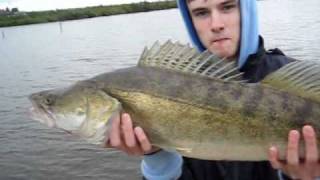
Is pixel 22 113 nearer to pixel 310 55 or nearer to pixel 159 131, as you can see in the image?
pixel 310 55

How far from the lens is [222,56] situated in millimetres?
3875

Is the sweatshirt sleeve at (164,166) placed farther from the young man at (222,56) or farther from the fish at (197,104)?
the fish at (197,104)

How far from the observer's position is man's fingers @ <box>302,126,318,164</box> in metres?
2.96

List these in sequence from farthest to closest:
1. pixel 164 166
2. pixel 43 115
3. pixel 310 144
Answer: pixel 164 166, pixel 43 115, pixel 310 144

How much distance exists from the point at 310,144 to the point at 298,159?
15cm

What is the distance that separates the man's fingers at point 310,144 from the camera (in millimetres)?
2965

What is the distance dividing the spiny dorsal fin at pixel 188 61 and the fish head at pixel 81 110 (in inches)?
14.8

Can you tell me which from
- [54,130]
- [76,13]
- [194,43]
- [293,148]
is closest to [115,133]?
[293,148]

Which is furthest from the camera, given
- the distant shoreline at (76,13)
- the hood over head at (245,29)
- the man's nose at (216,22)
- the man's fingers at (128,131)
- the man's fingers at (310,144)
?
the distant shoreline at (76,13)

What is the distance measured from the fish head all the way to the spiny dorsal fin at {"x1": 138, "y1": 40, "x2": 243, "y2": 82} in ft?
1.24

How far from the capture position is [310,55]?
779 inches

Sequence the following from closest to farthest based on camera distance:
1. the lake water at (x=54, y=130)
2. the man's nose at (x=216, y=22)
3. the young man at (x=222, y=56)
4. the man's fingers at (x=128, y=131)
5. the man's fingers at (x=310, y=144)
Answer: the man's fingers at (x=310, y=144) < the man's fingers at (x=128, y=131) < the young man at (x=222, y=56) < the man's nose at (x=216, y=22) < the lake water at (x=54, y=130)

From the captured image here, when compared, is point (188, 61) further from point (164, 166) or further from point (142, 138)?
point (164, 166)

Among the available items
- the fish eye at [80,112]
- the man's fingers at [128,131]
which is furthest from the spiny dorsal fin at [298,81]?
the fish eye at [80,112]
